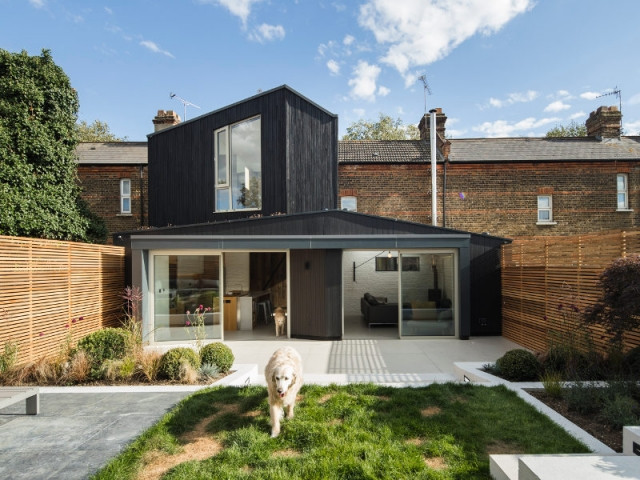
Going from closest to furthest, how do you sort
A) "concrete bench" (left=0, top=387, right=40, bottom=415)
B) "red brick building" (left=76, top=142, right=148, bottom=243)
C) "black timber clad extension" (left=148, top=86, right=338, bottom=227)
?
"concrete bench" (left=0, top=387, right=40, bottom=415)
"black timber clad extension" (left=148, top=86, right=338, bottom=227)
"red brick building" (left=76, top=142, right=148, bottom=243)

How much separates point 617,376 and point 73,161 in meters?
13.6

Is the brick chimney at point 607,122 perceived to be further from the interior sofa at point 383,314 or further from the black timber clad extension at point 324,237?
the interior sofa at point 383,314

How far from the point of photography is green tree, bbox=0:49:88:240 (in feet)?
29.0

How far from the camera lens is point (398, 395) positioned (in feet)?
15.2

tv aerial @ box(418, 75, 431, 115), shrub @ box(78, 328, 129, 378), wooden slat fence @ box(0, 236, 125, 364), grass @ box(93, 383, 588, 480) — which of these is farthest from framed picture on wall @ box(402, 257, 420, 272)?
tv aerial @ box(418, 75, 431, 115)

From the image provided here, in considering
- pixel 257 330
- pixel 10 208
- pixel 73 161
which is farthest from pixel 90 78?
pixel 257 330

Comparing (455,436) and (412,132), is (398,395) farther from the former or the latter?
(412,132)

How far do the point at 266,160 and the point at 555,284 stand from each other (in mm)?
7676

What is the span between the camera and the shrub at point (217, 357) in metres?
5.71

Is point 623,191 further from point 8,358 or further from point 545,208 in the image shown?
point 8,358

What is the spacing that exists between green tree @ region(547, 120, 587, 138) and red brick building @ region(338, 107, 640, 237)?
16.2 m

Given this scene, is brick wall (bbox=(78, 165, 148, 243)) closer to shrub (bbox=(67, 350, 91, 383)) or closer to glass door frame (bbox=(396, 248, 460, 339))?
shrub (bbox=(67, 350, 91, 383))

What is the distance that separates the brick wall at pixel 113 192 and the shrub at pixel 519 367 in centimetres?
1516

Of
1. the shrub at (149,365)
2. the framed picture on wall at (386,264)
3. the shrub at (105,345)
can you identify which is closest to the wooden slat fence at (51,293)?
the shrub at (105,345)
